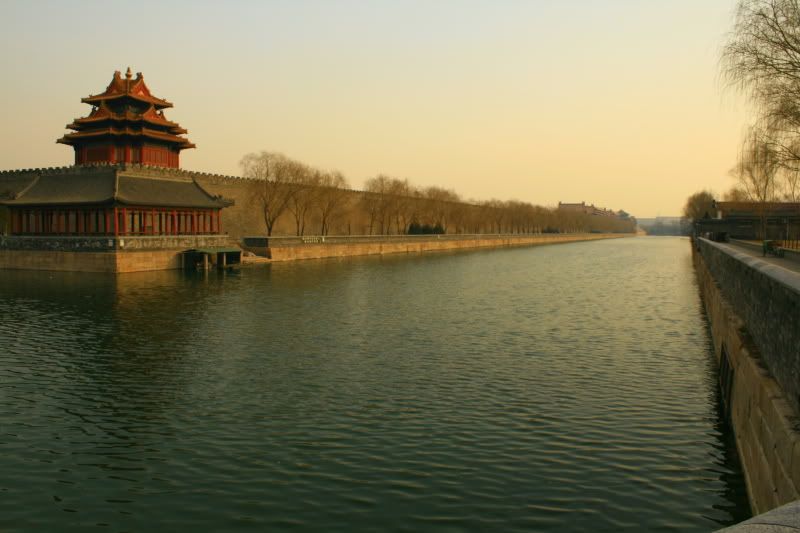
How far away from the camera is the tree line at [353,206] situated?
60.9m

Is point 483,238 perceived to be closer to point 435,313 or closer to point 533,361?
point 435,313

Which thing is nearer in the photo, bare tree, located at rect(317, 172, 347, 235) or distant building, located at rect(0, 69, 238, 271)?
distant building, located at rect(0, 69, 238, 271)

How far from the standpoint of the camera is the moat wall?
6.47 m

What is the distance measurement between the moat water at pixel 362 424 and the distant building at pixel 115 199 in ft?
66.9

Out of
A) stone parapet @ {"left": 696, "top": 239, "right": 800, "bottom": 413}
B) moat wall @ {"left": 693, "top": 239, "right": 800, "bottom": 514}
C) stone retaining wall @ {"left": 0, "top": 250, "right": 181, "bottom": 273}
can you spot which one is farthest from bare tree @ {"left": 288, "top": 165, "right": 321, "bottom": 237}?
moat wall @ {"left": 693, "top": 239, "right": 800, "bottom": 514}

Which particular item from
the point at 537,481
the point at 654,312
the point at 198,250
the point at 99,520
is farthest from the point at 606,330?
the point at 198,250

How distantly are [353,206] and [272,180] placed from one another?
20470 millimetres

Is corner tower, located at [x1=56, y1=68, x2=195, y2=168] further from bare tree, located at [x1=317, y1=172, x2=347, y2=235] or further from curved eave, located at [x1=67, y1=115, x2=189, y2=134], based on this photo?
bare tree, located at [x1=317, y1=172, x2=347, y2=235]

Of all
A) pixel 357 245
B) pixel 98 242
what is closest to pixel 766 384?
pixel 98 242

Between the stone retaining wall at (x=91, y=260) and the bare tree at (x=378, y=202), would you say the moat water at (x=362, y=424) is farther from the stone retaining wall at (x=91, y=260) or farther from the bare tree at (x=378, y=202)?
the bare tree at (x=378, y=202)

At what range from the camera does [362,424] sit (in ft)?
35.4

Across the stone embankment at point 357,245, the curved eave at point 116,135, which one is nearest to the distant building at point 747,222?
the stone embankment at point 357,245

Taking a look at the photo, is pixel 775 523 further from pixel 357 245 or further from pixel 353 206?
pixel 353 206

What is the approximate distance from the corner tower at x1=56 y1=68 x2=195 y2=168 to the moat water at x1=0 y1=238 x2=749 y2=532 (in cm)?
3308
